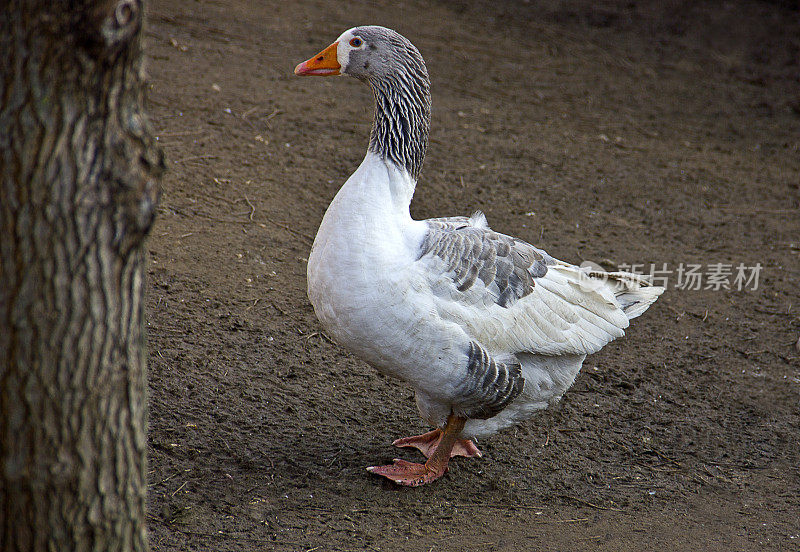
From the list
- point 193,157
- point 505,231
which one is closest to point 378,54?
point 505,231

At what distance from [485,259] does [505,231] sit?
8.30ft

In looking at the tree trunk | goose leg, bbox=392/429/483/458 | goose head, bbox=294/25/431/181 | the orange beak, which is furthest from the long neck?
the tree trunk

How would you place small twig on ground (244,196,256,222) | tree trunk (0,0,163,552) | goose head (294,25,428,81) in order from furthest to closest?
small twig on ground (244,196,256,222), goose head (294,25,428,81), tree trunk (0,0,163,552)

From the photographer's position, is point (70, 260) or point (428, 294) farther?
point (428, 294)

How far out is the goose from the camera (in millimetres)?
3205

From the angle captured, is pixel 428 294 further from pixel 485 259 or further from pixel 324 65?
pixel 324 65

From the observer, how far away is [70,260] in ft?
5.94

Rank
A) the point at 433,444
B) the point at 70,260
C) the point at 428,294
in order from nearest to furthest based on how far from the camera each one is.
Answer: the point at 70,260 < the point at 428,294 < the point at 433,444

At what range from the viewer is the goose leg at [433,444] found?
13.1ft

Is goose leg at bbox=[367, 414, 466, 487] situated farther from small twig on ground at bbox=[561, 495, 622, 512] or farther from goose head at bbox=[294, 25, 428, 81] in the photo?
goose head at bbox=[294, 25, 428, 81]

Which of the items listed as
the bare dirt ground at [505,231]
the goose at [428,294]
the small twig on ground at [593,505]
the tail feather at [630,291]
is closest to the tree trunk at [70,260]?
the bare dirt ground at [505,231]

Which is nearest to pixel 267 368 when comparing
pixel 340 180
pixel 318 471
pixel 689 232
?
pixel 318 471

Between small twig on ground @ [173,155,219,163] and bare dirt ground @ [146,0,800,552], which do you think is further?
small twig on ground @ [173,155,219,163]

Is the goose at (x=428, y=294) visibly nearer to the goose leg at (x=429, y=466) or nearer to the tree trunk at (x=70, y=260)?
the goose leg at (x=429, y=466)
